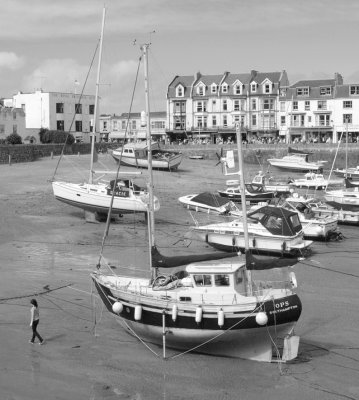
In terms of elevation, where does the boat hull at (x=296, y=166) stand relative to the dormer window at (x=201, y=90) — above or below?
below

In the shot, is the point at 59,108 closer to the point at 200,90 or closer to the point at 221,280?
the point at 200,90

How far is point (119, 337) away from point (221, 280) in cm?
330

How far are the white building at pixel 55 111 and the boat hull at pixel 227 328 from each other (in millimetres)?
71527

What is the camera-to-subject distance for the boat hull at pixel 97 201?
36.3 m

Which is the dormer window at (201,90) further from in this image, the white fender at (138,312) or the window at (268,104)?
the white fender at (138,312)

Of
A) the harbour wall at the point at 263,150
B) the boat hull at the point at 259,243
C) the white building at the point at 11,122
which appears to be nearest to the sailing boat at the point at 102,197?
the boat hull at the point at 259,243

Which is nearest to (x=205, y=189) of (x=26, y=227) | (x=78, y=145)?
(x=26, y=227)

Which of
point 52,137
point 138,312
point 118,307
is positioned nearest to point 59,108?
point 52,137

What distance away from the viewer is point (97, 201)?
36.5m

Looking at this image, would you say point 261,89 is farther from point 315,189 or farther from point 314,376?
point 314,376

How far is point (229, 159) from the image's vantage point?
875 inches

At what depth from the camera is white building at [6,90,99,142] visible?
8912cm

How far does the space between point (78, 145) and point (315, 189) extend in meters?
28.6

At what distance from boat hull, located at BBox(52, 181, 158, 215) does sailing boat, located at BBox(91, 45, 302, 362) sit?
1755 cm
